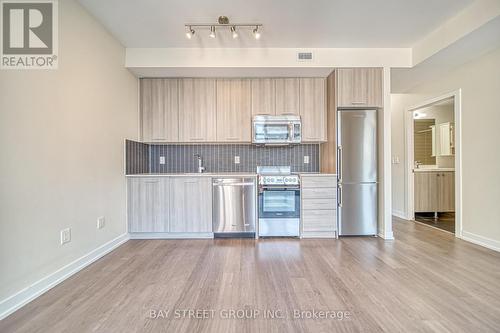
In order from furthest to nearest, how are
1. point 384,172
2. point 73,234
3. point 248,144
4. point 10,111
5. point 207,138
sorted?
point 248,144
point 207,138
point 384,172
point 73,234
point 10,111

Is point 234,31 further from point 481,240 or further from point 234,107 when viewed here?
point 481,240

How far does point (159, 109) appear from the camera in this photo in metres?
3.91

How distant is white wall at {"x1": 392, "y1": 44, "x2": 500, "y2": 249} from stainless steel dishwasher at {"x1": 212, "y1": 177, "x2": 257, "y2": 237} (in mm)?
2917

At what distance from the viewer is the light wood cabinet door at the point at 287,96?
154 inches

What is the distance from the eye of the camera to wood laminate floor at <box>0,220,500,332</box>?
1645 mm

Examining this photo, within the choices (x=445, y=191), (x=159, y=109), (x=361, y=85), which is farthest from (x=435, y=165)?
(x=159, y=109)

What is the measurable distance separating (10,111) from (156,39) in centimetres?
199

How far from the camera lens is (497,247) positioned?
9.73 feet

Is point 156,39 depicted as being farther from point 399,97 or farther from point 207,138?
point 399,97

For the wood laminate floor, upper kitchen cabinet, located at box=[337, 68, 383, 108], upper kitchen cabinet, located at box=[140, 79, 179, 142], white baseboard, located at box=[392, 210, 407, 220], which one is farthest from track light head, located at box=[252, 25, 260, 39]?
white baseboard, located at box=[392, 210, 407, 220]

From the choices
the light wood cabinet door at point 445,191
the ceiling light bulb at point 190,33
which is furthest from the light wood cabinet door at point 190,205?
the light wood cabinet door at point 445,191

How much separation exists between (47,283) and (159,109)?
263 cm

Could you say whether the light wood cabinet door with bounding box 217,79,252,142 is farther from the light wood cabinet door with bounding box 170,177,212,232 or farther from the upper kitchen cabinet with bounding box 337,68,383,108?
the upper kitchen cabinet with bounding box 337,68,383,108

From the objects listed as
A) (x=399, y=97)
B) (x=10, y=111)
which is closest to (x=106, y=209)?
(x=10, y=111)
